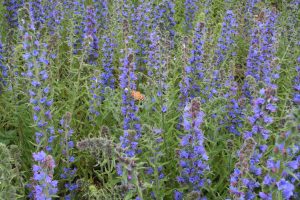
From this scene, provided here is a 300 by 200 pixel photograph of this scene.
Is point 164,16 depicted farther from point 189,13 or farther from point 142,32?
point 189,13

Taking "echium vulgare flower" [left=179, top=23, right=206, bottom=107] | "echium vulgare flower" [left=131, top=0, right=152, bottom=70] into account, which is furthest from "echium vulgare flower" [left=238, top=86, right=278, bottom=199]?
"echium vulgare flower" [left=131, top=0, right=152, bottom=70]

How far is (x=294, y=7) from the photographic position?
6352 mm

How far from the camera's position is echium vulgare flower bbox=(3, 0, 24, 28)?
20.2 ft

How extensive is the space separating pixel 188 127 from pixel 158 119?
3.53 feet

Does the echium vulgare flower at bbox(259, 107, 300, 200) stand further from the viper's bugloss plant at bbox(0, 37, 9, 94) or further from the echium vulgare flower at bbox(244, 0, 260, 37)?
the echium vulgare flower at bbox(244, 0, 260, 37)

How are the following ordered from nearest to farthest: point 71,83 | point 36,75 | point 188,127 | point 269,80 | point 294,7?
point 188,127, point 36,75, point 269,80, point 71,83, point 294,7

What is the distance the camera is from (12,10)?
6.20m

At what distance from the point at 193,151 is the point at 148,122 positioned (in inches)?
38.3

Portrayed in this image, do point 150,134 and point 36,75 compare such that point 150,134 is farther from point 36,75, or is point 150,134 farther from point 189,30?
point 189,30

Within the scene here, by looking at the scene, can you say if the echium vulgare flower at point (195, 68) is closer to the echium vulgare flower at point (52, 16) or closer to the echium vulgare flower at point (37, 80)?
the echium vulgare flower at point (37, 80)

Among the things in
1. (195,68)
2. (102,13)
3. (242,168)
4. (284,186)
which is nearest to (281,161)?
(284,186)

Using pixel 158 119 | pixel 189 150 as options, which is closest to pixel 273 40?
pixel 158 119

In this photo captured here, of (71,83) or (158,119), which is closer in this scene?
(158,119)

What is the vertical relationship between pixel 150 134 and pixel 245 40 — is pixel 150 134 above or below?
below
